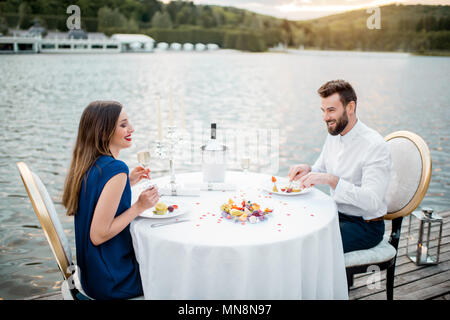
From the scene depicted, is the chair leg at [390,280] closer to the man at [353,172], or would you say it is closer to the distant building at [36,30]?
the man at [353,172]

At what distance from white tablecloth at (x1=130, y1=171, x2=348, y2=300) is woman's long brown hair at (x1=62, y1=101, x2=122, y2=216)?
321mm

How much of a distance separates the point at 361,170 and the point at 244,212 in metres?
0.89

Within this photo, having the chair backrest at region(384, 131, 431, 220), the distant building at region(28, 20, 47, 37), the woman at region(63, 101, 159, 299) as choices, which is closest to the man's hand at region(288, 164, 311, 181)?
the chair backrest at region(384, 131, 431, 220)

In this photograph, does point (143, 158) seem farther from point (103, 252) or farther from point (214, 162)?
point (103, 252)

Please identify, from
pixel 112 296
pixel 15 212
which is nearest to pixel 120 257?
pixel 112 296

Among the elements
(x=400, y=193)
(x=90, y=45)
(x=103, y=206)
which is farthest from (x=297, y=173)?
(x=90, y=45)

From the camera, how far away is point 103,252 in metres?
1.59

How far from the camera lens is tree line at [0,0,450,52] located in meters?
12.0

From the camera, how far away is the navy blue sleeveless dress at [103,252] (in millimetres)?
1534

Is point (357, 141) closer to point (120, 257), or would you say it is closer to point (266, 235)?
point (266, 235)

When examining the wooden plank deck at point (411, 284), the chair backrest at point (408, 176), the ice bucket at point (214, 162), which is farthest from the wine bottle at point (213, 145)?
the wooden plank deck at point (411, 284)

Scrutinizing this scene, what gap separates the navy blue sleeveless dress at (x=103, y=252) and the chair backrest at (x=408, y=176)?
155 centimetres

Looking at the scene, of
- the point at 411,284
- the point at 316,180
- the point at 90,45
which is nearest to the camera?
the point at 316,180

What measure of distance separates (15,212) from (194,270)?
12.5 feet
